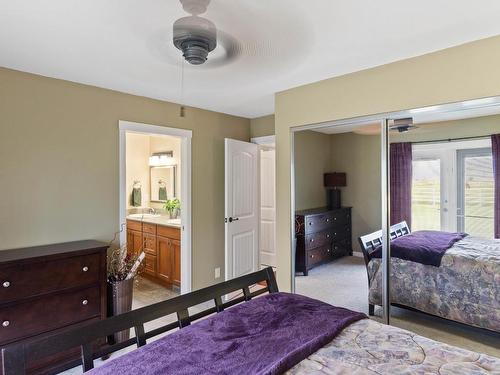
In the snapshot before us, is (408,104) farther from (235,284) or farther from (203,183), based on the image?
(203,183)

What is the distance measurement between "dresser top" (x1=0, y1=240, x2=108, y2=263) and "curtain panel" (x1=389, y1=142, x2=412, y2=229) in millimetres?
2497

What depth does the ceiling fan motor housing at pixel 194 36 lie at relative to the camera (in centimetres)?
169

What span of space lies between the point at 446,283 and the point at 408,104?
4.91 ft

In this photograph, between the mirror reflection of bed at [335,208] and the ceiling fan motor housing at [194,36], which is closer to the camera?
the ceiling fan motor housing at [194,36]

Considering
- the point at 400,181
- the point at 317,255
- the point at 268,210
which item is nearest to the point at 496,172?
the point at 400,181

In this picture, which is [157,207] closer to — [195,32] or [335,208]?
[335,208]

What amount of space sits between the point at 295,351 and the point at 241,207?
9.62ft

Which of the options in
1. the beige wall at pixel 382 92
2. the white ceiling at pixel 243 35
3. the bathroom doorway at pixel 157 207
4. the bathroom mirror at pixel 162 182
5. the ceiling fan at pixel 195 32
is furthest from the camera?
the bathroom mirror at pixel 162 182

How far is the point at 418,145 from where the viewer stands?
8.68 ft

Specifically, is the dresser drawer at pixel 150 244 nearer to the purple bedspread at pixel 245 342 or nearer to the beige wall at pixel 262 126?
the beige wall at pixel 262 126

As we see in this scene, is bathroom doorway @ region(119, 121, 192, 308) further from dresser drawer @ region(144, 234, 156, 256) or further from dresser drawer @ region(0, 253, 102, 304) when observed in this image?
dresser drawer @ region(0, 253, 102, 304)

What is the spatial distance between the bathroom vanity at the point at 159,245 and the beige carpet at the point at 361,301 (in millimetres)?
1682

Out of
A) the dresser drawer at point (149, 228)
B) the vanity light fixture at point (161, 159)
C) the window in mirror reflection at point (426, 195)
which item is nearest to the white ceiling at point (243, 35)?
the window in mirror reflection at point (426, 195)

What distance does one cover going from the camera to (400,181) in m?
2.71
